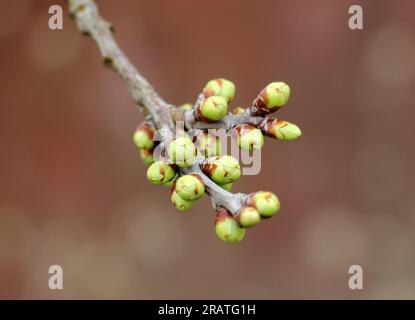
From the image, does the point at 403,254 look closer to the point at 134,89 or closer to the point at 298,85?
the point at 298,85

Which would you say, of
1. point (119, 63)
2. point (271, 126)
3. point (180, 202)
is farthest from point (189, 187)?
point (119, 63)

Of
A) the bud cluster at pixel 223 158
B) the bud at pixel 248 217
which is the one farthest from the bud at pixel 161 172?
the bud at pixel 248 217

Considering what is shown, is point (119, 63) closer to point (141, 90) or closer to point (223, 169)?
point (141, 90)

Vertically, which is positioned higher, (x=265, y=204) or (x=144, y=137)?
(x=144, y=137)

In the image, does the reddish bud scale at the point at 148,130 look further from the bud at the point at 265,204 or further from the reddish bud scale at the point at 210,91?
the bud at the point at 265,204

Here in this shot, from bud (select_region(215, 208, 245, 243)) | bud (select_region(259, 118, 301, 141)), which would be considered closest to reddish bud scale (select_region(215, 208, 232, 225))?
bud (select_region(215, 208, 245, 243))

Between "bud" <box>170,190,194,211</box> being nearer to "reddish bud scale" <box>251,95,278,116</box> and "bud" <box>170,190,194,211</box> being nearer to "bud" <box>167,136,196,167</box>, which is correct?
"bud" <box>167,136,196,167</box>

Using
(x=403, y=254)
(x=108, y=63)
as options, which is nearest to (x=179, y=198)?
(x=108, y=63)
